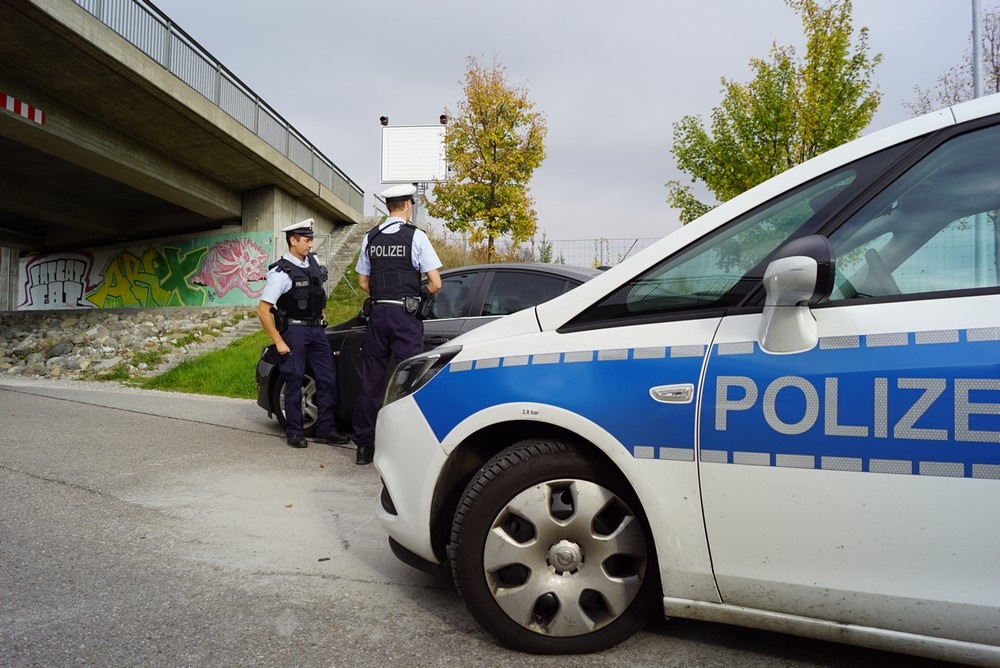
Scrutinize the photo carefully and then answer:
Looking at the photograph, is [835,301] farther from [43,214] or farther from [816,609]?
[43,214]

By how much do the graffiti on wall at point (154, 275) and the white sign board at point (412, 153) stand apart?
4.47 m

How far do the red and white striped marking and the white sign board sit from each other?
360 inches

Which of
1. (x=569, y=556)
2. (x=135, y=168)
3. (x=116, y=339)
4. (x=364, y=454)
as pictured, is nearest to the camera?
(x=569, y=556)

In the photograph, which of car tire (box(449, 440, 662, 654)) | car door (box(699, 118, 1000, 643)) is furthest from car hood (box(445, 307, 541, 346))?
car door (box(699, 118, 1000, 643))

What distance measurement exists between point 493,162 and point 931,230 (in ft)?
53.5

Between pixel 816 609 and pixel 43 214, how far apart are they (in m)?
24.4

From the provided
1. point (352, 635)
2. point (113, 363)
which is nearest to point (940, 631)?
point (352, 635)

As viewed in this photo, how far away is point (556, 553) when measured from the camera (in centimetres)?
231

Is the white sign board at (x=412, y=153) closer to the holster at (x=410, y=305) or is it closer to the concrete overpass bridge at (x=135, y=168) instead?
the concrete overpass bridge at (x=135, y=168)

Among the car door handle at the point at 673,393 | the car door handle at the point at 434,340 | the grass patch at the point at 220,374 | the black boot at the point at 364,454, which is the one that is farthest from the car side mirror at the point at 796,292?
the grass patch at the point at 220,374

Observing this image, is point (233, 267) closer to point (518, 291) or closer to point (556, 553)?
point (518, 291)

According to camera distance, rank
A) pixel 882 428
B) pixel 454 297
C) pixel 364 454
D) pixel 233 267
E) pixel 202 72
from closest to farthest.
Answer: pixel 882 428 < pixel 364 454 < pixel 454 297 < pixel 202 72 < pixel 233 267

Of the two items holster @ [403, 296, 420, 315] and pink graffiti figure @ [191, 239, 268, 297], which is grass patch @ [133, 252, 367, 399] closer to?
pink graffiti figure @ [191, 239, 268, 297]

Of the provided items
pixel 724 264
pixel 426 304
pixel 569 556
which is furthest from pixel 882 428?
pixel 426 304
